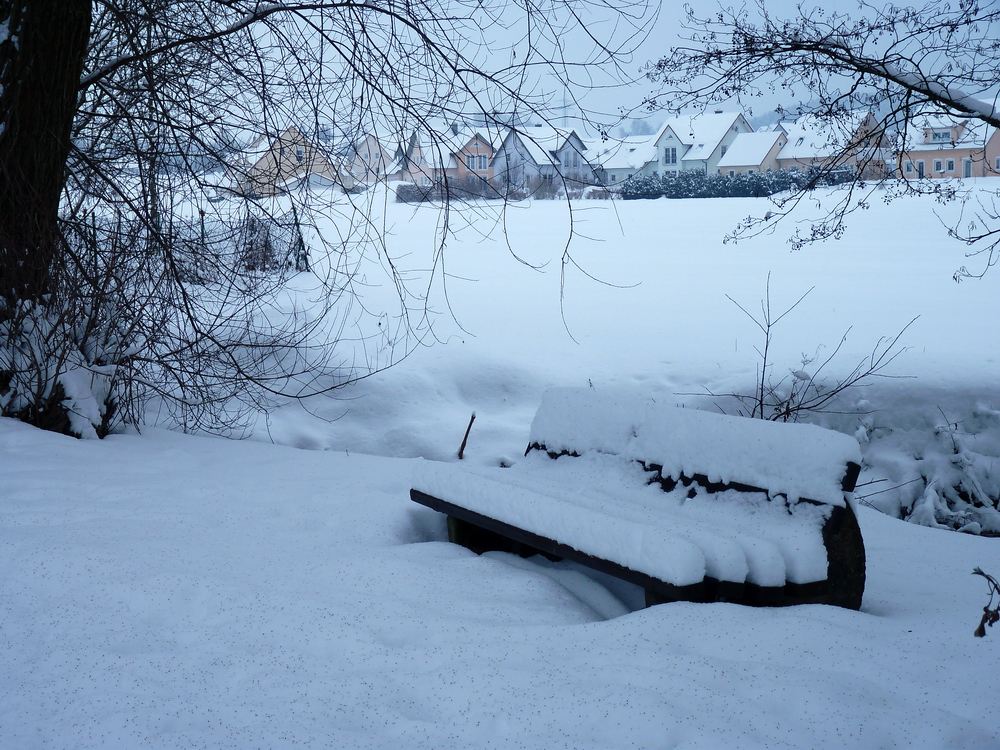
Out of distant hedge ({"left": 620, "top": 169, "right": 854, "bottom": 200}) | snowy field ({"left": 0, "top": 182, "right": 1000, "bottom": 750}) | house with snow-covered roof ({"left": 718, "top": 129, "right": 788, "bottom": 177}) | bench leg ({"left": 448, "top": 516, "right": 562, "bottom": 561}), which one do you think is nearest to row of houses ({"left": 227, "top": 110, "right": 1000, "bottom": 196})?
snowy field ({"left": 0, "top": 182, "right": 1000, "bottom": 750})

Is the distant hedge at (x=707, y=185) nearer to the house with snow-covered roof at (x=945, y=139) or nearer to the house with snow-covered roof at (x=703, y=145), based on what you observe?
the house with snow-covered roof at (x=703, y=145)

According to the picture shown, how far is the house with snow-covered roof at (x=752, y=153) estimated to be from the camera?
3291 cm

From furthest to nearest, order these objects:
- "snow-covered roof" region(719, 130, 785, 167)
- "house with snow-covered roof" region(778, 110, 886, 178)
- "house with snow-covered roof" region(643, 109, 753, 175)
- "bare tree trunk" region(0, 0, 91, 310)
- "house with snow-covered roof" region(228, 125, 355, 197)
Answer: "house with snow-covered roof" region(643, 109, 753, 175) < "snow-covered roof" region(719, 130, 785, 167) < "house with snow-covered roof" region(778, 110, 886, 178) < "house with snow-covered roof" region(228, 125, 355, 197) < "bare tree trunk" region(0, 0, 91, 310)

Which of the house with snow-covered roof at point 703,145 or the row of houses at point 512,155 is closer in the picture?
the row of houses at point 512,155

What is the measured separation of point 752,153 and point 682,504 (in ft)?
111

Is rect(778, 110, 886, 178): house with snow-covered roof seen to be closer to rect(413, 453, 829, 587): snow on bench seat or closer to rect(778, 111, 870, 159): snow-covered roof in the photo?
rect(778, 111, 870, 159): snow-covered roof

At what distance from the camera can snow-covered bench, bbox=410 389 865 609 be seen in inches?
101

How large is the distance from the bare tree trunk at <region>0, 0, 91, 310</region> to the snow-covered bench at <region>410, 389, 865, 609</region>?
2.80 meters

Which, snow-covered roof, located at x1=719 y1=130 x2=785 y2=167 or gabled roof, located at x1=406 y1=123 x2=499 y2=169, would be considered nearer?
gabled roof, located at x1=406 y1=123 x2=499 y2=169

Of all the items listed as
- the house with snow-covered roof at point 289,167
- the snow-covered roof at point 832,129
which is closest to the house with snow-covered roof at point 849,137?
the snow-covered roof at point 832,129

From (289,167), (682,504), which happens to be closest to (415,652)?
(682,504)

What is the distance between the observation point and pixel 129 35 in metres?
4.69

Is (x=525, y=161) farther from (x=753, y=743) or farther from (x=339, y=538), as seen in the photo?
(x=753, y=743)

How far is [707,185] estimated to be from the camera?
28.2 m
